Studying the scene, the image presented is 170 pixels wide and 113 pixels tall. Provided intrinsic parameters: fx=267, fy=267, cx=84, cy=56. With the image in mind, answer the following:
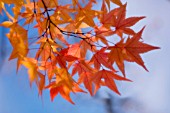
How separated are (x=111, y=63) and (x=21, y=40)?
9.3 inches

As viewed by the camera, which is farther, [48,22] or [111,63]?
[48,22]

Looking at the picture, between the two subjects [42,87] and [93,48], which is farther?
[93,48]

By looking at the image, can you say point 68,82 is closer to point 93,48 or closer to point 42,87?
point 42,87

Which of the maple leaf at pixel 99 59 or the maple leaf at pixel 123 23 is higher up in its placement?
the maple leaf at pixel 123 23

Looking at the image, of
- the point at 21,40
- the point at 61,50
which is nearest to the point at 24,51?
the point at 21,40

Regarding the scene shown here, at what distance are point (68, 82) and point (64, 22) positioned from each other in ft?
0.63

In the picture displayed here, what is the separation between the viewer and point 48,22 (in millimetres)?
806

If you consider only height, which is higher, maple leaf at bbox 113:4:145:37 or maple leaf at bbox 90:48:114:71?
maple leaf at bbox 113:4:145:37

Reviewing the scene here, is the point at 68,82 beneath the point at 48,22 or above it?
beneath

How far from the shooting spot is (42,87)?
0.67 m

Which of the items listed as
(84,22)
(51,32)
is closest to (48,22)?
(51,32)

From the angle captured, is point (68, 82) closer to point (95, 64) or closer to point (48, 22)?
point (95, 64)

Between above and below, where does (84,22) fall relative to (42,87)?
above

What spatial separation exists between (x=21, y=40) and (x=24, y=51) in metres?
0.04
